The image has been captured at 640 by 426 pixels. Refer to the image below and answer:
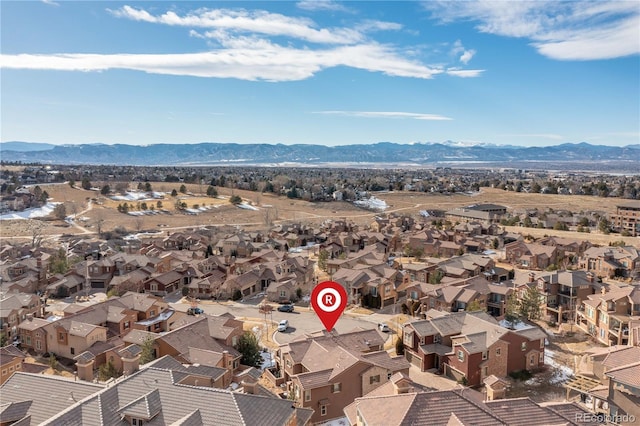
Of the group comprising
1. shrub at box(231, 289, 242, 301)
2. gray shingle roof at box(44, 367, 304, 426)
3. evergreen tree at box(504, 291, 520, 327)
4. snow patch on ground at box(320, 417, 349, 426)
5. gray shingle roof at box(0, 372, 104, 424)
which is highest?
gray shingle roof at box(44, 367, 304, 426)

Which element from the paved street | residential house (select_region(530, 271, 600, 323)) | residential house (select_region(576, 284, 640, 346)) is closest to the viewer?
residential house (select_region(576, 284, 640, 346))

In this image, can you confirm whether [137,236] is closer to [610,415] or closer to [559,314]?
[559,314]

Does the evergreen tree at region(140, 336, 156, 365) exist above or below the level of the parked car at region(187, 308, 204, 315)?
above

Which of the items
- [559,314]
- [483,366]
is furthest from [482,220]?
[483,366]

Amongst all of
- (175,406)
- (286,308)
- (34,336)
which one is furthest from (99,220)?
(175,406)

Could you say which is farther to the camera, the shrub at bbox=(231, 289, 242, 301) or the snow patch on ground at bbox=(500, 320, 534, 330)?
the shrub at bbox=(231, 289, 242, 301)

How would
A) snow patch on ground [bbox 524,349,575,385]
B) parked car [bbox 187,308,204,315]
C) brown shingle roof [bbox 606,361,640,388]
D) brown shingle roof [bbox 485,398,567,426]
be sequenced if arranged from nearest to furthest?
brown shingle roof [bbox 485,398,567,426], brown shingle roof [bbox 606,361,640,388], snow patch on ground [bbox 524,349,575,385], parked car [bbox 187,308,204,315]

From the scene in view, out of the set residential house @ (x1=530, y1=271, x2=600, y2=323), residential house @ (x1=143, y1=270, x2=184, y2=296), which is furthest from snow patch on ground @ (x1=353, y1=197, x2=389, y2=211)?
residential house @ (x1=530, y1=271, x2=600, y2=323)

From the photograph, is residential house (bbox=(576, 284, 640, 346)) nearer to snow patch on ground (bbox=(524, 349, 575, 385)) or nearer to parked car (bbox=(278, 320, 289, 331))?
snow patch on ground (bbox=(524, 349, 575, 385))
